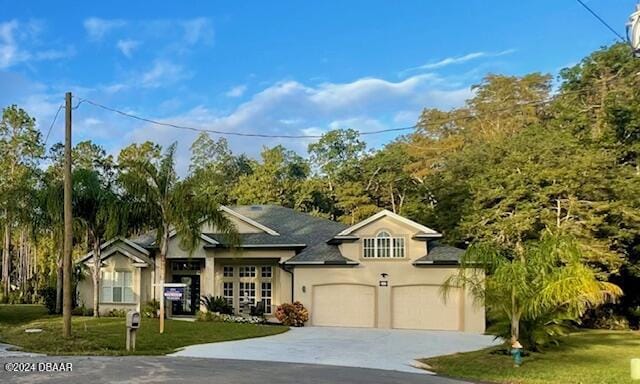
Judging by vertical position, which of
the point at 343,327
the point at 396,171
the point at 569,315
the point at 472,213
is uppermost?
the point at 396,171

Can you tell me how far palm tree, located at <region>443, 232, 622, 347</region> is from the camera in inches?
604

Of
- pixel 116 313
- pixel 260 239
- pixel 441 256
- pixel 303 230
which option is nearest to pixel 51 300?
pixel 116 313

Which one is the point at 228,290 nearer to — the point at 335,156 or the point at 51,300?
the point at 51,300

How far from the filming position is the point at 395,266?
25.4 metres

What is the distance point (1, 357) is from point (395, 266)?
15372 millimetres

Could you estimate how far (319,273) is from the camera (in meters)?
26.3

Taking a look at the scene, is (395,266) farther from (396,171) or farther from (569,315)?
(396,171)

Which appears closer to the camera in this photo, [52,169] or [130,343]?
[130,343]

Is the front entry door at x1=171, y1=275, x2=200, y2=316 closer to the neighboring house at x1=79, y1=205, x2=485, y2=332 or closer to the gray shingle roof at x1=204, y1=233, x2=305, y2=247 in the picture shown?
the neighboring house at x1=79, y1=205, x2=485, y2=332

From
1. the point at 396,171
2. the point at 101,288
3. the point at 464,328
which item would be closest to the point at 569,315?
the point at 464,328

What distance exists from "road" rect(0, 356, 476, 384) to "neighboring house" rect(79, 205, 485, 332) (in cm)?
1021

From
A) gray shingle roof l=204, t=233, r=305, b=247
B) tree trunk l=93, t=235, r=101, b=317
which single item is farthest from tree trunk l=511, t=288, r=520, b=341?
tree trunk l=93, t=235, r=101, b=317

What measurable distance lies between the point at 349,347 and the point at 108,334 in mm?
7596

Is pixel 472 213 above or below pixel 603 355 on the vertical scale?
above
